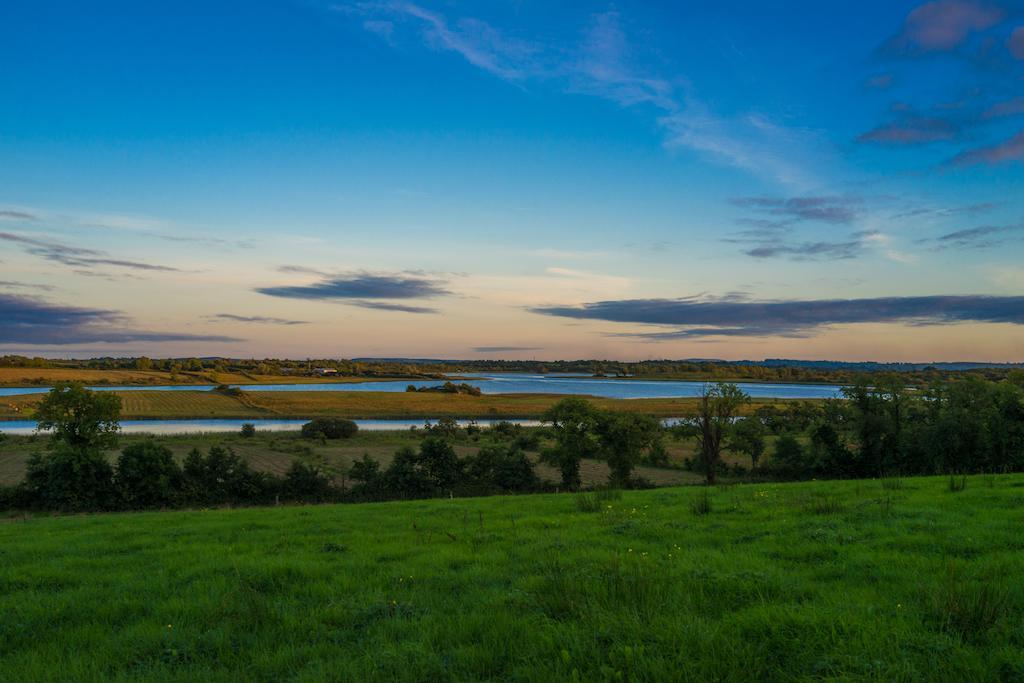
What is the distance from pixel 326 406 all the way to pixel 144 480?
97243 mm

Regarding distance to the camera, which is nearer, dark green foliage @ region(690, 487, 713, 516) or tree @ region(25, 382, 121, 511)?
dark green foliage @ region(690, 487, 713, 516)

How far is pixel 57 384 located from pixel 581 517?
4547 cm

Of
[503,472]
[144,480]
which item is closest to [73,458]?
[144,480]

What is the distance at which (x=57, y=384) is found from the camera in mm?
41438

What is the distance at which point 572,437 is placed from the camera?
43.2 meters

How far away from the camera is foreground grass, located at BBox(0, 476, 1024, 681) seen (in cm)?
465

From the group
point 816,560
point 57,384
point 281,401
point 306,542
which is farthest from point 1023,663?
point 281,401

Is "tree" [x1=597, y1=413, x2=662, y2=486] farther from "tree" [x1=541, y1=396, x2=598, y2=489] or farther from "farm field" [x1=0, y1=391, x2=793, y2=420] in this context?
"farm field" [x1=0, y1=391, x2=793, y2=420]

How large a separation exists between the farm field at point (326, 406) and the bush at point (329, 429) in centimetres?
3665

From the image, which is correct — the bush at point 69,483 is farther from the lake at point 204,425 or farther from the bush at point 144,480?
the lake at point 204,425

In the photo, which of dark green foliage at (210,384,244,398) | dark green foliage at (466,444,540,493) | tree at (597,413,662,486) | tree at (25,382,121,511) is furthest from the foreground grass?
dark green foliage at (210,384,244,398)

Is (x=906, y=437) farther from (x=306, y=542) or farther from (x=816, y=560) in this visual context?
(x=306, y=542)

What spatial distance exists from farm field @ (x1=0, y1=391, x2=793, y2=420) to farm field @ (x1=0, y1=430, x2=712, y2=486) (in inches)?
1475

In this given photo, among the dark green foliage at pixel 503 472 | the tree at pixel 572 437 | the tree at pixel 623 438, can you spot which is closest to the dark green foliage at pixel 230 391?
the dark green foliage at pixel 503 472
